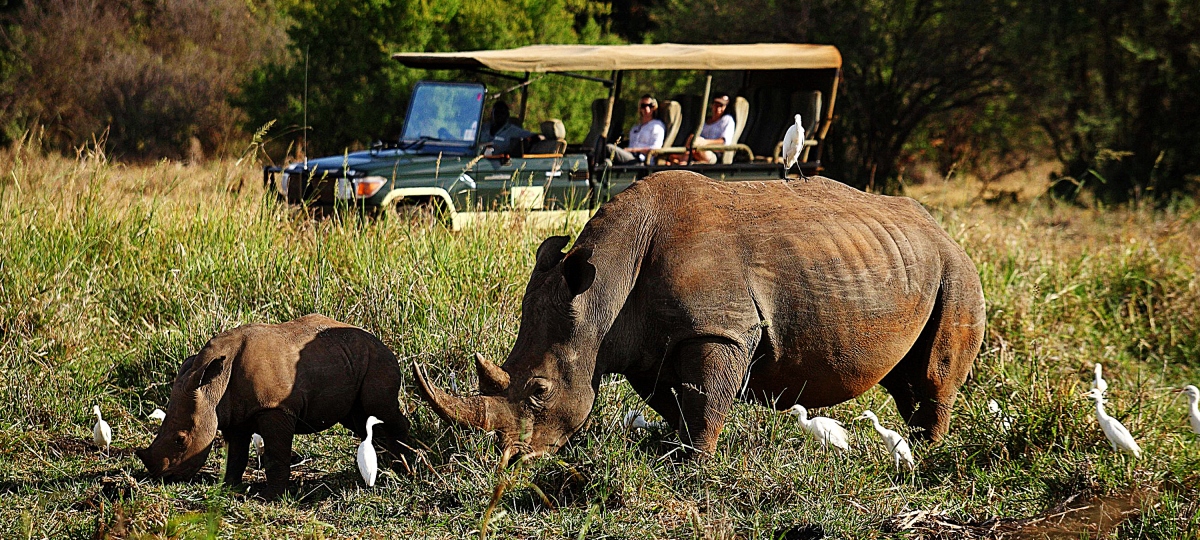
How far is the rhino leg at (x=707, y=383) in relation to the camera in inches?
166

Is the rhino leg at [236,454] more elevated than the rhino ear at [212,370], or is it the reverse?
the rhino ear at [212,370]

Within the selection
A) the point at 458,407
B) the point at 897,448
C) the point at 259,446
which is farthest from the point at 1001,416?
the point at 259,446

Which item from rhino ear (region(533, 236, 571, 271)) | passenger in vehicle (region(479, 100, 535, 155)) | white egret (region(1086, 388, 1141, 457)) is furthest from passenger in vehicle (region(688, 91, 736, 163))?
rhino ear (region(533, 236, 571, 271))

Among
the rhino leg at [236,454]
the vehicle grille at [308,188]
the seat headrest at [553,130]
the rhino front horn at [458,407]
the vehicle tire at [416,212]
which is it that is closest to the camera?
the rhino front horn at [458,407]

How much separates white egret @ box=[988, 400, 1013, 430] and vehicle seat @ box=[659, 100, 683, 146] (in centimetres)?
681

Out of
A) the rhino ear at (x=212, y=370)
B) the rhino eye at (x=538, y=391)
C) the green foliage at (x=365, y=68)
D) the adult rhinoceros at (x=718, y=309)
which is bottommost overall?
the green foliage at (x=365, y=68)

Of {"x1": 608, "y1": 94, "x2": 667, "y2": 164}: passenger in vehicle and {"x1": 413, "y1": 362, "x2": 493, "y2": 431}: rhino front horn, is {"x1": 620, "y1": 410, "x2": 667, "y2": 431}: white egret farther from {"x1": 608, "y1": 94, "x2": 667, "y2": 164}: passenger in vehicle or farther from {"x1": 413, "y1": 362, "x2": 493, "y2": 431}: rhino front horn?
{"x1": 608, "y1": 94, "x2": 667, "y2": 164}: passenger in vehicle

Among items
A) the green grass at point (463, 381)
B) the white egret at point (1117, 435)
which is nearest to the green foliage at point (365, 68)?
the green grass at point (463, 381)

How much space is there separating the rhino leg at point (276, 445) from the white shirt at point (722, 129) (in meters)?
8.00

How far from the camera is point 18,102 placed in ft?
66.9

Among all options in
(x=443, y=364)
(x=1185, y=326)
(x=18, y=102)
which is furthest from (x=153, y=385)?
(x=18, y=102)

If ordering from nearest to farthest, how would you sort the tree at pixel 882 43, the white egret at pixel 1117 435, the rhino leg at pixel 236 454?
the rhino leg at pixel 236 454, the white egret at pixel 1117 435, the tree at pixel 882 43

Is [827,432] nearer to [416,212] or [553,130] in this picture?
[416,212]

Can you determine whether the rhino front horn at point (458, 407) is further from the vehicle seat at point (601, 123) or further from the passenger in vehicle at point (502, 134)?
the vehicle seat at point (601, 123)
